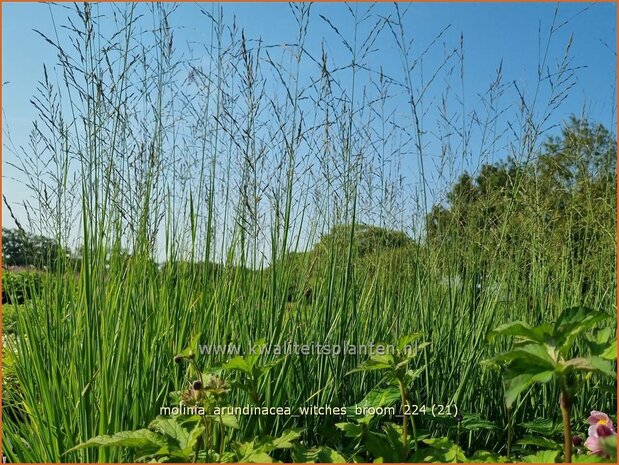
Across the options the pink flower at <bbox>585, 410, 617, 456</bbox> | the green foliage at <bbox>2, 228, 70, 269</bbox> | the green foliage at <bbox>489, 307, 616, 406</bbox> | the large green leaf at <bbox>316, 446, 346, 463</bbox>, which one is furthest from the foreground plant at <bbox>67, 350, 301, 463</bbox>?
the green foliage at <bbox>2, 228, 70, 269</bbox>

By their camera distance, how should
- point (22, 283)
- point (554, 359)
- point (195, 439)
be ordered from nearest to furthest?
1. point (554, 359)
2. point (195, 439)
3. point (22, 283)

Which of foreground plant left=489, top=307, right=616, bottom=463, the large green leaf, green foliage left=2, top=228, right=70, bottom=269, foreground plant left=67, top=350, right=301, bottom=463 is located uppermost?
green foliage left=2, top=228, right=70, bottom=269

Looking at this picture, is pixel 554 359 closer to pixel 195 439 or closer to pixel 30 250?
pixel 195 439

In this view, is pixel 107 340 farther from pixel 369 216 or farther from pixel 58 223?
pixel 369 216

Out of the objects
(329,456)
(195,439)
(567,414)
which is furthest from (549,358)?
(195,439)

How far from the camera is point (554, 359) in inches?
38.7

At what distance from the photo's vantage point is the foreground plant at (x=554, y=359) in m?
0.95

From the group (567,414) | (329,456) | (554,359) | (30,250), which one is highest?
(30,250)

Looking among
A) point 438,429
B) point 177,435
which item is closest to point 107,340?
point 177,435

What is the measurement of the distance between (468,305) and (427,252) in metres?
0.28

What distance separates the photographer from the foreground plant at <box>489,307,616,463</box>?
3.11 feet

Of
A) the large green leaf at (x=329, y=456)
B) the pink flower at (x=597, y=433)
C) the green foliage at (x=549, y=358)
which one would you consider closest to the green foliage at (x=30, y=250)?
the large green leaf at (x=329, y=456)

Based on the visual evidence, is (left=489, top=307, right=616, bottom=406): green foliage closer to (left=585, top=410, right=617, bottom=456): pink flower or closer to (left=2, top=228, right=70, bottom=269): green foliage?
(left=585, top=410, right=617, bottom=456): pink flower

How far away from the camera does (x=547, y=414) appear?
1820 mm
